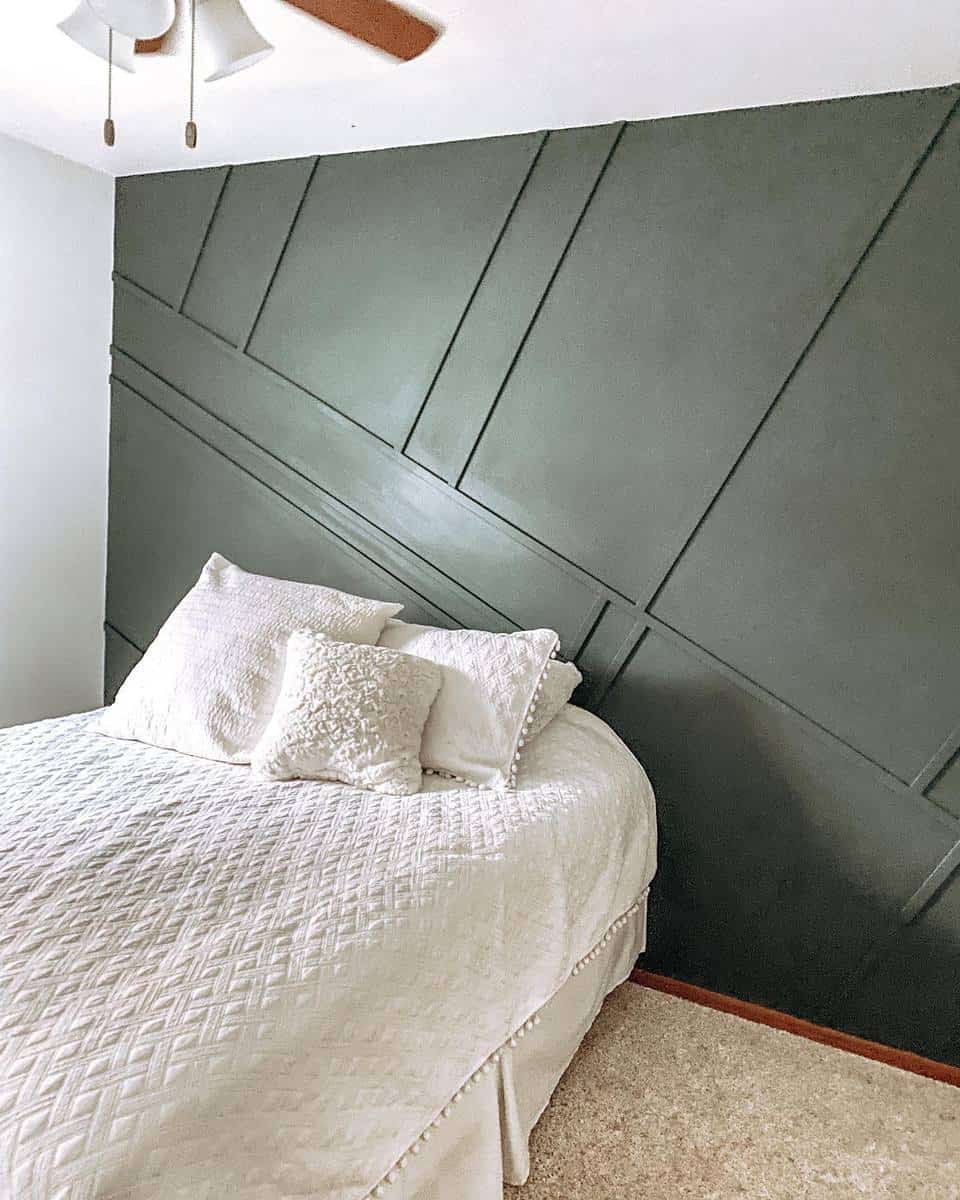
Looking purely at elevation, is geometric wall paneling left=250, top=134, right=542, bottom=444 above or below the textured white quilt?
above

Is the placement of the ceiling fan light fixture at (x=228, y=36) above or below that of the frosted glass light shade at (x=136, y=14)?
above

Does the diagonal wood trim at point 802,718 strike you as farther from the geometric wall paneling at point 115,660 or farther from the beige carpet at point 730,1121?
the geometric wall paneling at point 115,660

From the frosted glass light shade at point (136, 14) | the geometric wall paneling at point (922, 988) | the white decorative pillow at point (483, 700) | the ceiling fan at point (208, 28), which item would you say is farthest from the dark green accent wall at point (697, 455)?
the frosted glass light shade at point (136, 14)

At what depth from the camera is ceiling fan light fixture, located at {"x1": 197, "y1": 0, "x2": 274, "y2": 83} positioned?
1.72m

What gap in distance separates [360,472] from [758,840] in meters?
1.53

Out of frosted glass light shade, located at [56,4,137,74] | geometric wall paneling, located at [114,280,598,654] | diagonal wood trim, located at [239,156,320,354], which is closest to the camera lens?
frosted glass light shade, located at [56,4,137,74]

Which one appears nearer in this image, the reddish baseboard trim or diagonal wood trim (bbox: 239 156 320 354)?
the reddish baseboard trim

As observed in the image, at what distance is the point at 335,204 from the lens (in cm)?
309

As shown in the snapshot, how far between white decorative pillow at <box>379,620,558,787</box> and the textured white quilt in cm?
7

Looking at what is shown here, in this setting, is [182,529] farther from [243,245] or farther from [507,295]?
[507,295]

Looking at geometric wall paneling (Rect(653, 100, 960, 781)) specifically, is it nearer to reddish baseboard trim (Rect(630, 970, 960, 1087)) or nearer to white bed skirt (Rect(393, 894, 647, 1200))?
reddish baseboard trim (Rect(630, 970, 960, 1087))

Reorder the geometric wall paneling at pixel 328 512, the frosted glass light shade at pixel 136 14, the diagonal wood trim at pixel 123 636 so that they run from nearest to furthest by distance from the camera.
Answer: the frosted glass light shade at pixel 136 14 → the geometric wall paneling at pixel 328 512 → the diagonal wood trim at pixel 123 636

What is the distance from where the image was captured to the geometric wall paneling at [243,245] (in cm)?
317

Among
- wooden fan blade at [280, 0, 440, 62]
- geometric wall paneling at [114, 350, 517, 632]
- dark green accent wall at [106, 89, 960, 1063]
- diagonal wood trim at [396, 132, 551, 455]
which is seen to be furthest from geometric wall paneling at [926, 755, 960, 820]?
wooden fan blade at [280, 0, 440, 62]
